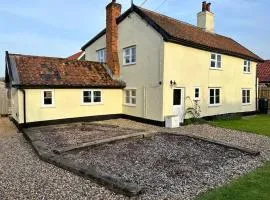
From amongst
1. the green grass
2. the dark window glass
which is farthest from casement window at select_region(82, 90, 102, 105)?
the green grass

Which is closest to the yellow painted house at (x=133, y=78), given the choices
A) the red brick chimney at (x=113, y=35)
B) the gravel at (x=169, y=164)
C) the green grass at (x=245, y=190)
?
the red brick chimney at (x=113, y=35)

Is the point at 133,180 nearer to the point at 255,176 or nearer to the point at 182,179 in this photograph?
the point at 182,179

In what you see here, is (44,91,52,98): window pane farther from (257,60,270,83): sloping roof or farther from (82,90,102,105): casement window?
(257,60,270,83): sloping roof

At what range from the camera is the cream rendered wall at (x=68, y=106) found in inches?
588

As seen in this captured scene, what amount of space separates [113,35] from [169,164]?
1311 cm

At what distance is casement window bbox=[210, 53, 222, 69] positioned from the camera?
61.5ft

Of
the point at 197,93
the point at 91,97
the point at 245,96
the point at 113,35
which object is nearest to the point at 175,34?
the point at 197,93

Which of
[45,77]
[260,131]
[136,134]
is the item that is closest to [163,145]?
[136,134]

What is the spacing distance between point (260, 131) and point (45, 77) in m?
13.2

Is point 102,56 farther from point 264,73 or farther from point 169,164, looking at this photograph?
point 264,73

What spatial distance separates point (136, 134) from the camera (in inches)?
468

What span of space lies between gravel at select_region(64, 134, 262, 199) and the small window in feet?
22.2

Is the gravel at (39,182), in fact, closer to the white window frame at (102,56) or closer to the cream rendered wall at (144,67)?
the cream rendered wall at (144,67)

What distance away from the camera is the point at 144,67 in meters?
16.7
